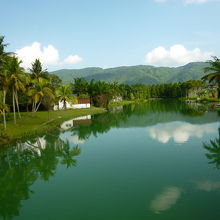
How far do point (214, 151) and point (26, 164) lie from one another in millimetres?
16624

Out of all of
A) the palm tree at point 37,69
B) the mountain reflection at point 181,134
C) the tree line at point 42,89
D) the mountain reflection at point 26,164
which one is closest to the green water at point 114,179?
the mountain reflection at point 26,164

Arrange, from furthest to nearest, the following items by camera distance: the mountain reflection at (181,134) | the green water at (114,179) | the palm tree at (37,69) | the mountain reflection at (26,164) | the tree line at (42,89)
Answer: the palm tree at (37,69) → the tree line at (42,89) → the mountain reflection at (181,134) → the mountain reflection at (26,164) → the green water at (114,179)

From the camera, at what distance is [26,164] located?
21078 mm

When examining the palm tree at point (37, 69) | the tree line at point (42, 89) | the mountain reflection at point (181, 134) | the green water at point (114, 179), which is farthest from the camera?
the palm tree at point (37, 69)

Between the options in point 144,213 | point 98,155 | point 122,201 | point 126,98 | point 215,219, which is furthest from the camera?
point 126,98

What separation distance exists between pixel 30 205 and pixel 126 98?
416 feet

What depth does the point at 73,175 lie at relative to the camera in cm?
1756

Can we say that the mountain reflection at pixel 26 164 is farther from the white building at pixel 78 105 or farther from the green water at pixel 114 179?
the white building at pixel 78 105

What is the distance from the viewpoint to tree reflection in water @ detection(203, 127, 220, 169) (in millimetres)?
19086

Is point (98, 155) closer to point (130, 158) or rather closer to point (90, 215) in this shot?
point (130, 158)

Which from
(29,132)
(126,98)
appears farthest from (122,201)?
(126,98)

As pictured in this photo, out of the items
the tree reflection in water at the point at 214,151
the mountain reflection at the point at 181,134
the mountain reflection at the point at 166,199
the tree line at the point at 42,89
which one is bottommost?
the mountain reflection at the point at 166,199

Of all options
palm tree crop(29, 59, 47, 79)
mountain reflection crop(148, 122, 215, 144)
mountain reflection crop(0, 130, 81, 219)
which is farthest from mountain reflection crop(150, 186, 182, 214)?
palm tree crop(29, 59, 47, 79)

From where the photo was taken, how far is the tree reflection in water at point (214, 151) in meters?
19.1
